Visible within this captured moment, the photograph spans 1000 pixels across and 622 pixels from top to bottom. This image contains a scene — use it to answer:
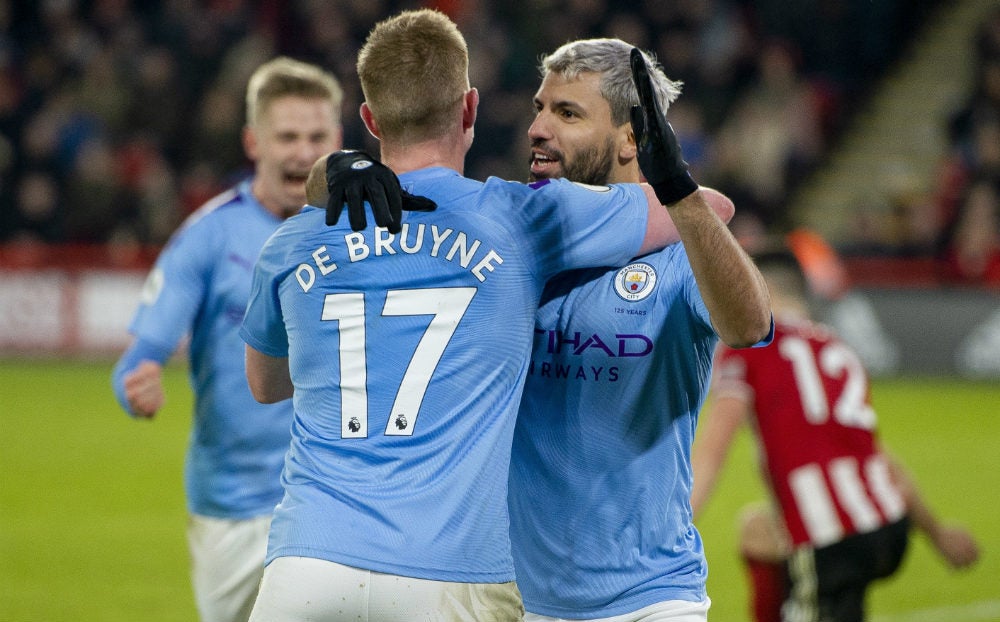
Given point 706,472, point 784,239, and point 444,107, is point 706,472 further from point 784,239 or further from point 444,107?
point 784,239

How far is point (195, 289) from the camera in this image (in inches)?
209

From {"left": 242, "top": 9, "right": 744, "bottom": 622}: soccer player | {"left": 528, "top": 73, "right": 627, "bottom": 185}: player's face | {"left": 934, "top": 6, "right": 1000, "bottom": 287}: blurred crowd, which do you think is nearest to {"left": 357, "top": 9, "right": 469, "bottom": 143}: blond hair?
{"left": 242, "top": 9, "right": 744, "bottom": 622}: soccer player

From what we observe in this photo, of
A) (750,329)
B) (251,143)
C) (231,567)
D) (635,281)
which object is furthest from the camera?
(251,143)

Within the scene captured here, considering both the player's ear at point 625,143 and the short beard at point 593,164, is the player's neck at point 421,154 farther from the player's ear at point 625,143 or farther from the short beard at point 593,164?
the player's ear at point 625,143

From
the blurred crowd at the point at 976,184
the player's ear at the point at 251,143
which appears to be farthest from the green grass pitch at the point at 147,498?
the player's ear at the point at 251,143

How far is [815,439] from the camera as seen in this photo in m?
5.38

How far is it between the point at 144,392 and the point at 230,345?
1.60ft

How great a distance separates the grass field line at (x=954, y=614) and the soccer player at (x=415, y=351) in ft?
17.3

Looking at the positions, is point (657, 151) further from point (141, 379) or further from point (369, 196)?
point (141, 379)

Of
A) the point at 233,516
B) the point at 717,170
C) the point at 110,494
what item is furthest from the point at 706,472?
the point at 717,170

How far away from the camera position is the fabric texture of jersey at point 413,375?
10.1 ft

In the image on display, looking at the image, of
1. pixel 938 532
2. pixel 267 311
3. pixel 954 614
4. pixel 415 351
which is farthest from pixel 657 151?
pixel 954 614

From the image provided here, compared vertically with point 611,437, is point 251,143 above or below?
above

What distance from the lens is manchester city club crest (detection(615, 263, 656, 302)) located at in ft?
12.0
